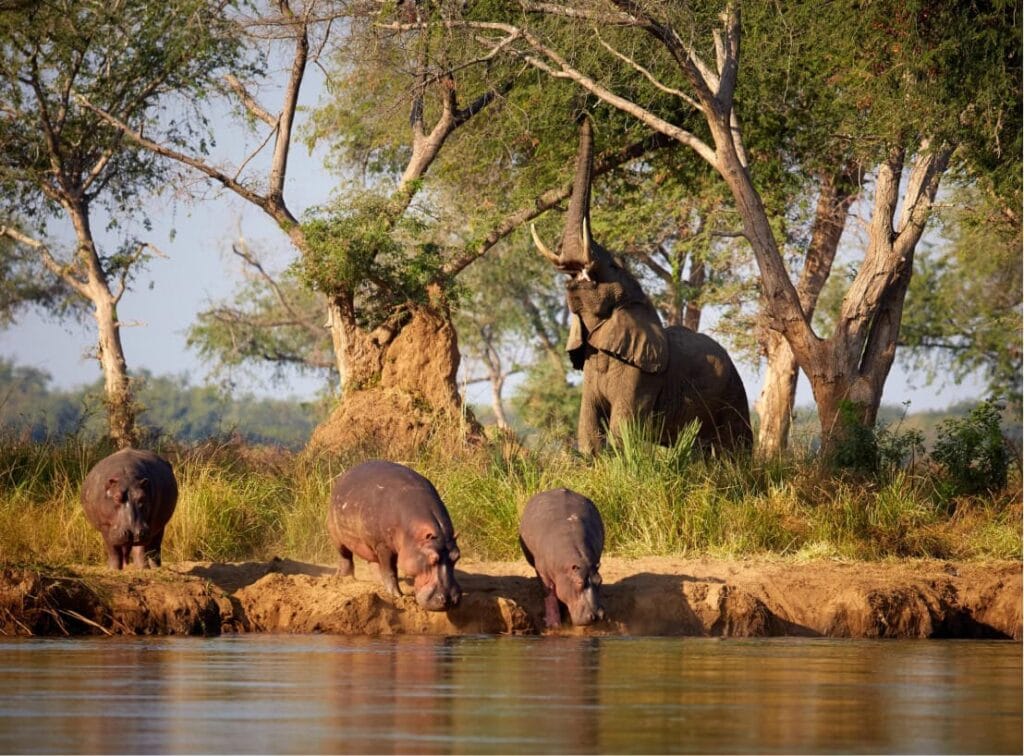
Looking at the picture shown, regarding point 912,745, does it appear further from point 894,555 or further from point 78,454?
point 78,454

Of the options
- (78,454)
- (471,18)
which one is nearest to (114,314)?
(471,18)

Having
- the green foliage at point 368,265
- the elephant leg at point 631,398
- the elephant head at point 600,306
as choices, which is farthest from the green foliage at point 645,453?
the green foliage at point 368,265

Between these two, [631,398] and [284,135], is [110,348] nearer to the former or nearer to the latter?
[284,135]

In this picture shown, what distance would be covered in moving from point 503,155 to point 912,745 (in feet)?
64.8

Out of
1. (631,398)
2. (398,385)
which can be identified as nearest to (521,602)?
(631,398)

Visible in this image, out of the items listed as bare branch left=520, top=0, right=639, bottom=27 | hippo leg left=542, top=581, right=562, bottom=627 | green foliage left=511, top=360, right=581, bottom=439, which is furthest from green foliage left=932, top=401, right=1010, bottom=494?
green foliage left=511, top=360, right=581, bottom=439

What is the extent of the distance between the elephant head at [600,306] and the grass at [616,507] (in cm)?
134

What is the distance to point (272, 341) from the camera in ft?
159

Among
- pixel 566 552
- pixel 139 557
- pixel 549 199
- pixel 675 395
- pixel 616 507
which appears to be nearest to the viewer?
pixel 566 552

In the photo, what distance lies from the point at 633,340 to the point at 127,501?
21.4 ft

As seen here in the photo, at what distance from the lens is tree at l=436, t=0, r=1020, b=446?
57.5ft

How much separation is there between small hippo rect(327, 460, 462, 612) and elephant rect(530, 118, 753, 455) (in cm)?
519

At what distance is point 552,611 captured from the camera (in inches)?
467

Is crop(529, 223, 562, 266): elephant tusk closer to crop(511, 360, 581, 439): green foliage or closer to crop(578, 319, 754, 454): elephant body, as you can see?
crop(578, 319, 754, 454): elephant body
